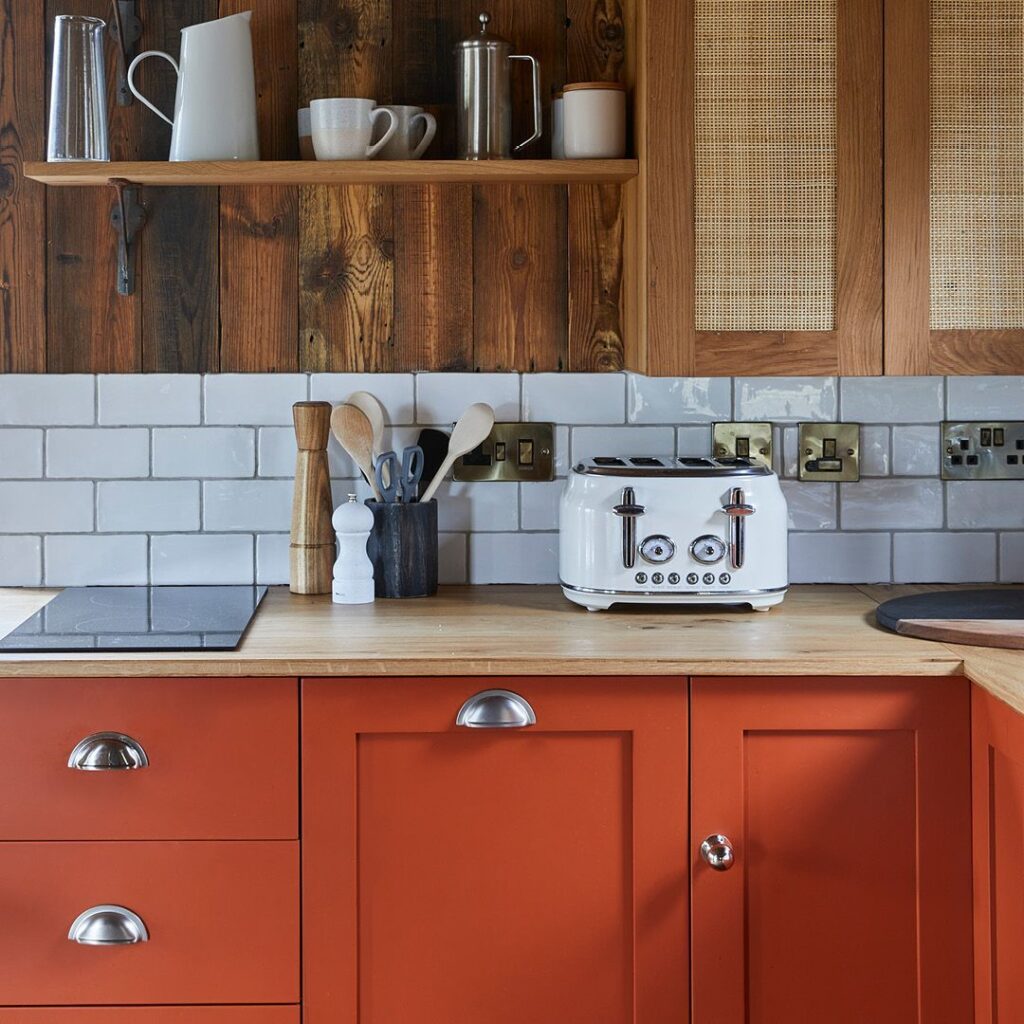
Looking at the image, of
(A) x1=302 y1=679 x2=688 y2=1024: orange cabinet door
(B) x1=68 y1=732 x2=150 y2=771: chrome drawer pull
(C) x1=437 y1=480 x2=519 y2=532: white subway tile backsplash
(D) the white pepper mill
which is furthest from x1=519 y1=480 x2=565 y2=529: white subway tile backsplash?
(B) x1=68 y1=732 x2=150 y2=771: chrome drawer pull

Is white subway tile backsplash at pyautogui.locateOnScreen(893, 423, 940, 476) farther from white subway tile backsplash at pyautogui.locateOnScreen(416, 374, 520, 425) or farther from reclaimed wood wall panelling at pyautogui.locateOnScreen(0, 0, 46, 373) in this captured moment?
reclaimed wood wall panelling at pyautogui.locateOnScreen(0, 0, 46, 373)

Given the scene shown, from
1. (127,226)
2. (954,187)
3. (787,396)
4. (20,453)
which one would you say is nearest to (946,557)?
(787,396)

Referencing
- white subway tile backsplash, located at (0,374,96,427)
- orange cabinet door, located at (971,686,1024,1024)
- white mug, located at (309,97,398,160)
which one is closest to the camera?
orange cabinet door, located at (971,686,1024,1024)

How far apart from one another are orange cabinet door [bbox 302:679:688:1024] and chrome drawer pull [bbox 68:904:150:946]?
226 millimetres

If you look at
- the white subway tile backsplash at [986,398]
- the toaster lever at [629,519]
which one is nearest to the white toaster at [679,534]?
the toaster lever at [629,519]

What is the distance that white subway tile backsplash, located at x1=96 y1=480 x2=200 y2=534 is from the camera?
245cm

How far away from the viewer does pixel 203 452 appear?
246cm

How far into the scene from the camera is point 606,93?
221cm

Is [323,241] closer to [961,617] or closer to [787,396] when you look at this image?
[787,396]

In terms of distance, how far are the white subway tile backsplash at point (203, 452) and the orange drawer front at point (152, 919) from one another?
2.62ft

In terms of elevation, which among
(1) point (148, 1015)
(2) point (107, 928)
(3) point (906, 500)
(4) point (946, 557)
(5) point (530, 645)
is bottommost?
(1) point (148, 1015)

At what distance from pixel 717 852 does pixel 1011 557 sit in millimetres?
949

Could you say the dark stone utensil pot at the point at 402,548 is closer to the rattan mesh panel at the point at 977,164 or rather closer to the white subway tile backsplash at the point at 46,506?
the white subway tile backsplash at the point at 46,506

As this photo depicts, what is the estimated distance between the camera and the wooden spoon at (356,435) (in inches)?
91.0
